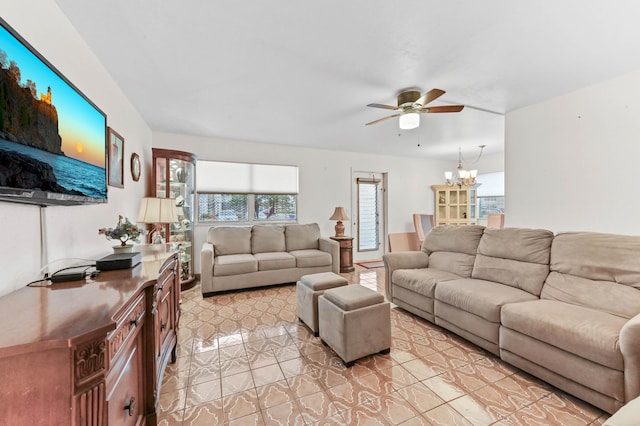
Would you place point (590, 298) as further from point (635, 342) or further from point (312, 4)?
point (312, 4)

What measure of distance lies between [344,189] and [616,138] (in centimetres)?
398

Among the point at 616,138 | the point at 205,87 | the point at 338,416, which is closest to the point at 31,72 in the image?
the point at 205,87

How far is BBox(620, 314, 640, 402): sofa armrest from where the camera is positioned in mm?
1388

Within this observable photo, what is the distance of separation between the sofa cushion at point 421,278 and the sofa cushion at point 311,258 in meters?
1.41

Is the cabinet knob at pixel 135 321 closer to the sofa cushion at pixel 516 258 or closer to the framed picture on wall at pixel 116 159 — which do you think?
the framed picture on wall at pixel 116 159

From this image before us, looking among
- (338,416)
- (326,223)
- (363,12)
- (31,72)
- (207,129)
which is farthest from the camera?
(326,223)

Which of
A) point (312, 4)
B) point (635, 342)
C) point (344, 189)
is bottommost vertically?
point (635, 342)

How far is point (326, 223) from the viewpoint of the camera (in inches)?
222

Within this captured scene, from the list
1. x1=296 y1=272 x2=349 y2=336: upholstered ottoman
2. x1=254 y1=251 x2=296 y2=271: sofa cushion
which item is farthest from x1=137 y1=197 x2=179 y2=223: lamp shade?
x1=296 y1=272 x2=349 y2=336: upholstered ottoman

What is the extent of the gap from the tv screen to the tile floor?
4.61 ft

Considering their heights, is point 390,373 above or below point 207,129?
below

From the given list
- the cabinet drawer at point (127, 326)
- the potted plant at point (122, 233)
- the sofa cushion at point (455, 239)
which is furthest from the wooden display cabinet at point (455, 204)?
the cabinet drawer at point (127, 326)

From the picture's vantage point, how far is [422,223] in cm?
657

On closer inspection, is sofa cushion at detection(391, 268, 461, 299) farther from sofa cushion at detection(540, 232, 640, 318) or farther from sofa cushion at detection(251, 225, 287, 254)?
sofa cushion at detection(251, 225, 287, 254)
